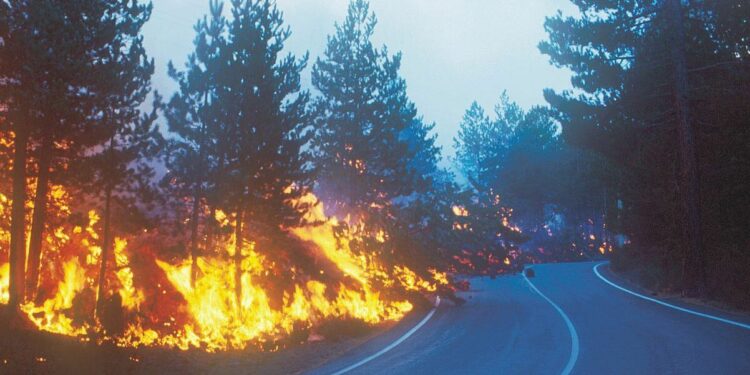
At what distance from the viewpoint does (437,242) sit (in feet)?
82.1

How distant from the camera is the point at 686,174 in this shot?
23.6 meters

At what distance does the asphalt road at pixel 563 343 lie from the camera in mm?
11415

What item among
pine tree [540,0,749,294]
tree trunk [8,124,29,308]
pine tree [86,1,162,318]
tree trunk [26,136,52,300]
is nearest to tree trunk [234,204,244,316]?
pine tree [86,1,162,318]

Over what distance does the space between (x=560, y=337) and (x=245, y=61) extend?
12.8 meters

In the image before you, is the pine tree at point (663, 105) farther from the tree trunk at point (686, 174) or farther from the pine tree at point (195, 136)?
the pine tree at point (195, 136)

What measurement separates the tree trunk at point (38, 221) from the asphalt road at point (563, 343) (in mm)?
8239

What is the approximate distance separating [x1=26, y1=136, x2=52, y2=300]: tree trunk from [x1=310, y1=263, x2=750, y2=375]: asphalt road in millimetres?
8239

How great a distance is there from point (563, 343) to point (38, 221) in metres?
13.5

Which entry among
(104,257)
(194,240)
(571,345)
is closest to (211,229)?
(194,240)

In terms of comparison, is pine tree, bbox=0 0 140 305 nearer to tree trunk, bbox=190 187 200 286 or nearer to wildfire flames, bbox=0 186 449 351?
wildfire flames, bbox=0 186 449 351

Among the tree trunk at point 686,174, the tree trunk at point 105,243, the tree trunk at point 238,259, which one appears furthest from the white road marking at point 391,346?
the tree trunk at point 686,174

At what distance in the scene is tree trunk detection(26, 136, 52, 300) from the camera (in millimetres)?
14438

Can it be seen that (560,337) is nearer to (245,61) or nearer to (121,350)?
(121,350)

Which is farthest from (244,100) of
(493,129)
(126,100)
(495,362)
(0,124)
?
(493,129)
